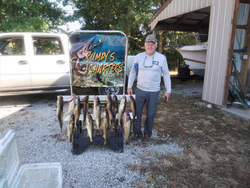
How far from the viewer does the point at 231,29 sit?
18.2 ft

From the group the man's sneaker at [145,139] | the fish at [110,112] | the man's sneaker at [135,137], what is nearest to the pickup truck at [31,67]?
the man's sneaker at [135,137]

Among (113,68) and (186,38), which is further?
(186,38)

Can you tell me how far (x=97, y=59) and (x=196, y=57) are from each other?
6578 mm

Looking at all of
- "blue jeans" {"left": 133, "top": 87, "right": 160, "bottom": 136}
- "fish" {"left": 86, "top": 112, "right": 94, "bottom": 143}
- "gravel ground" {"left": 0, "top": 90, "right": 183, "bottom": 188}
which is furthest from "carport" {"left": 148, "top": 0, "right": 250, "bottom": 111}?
"fish" {"left": 86, "top": 112, "right": 94, "bottom": 143}

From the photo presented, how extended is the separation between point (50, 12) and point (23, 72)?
1075 cm

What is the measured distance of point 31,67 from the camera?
600 cm

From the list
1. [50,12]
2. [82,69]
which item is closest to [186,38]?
[50,12]

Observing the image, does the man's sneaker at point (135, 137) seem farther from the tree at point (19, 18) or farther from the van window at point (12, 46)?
the tree at point (19, 18)

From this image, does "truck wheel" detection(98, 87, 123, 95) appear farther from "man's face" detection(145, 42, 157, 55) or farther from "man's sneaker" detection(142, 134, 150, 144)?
"man's face" detection(145, 42, 157, 55)

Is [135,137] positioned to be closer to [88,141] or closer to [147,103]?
[147,103]

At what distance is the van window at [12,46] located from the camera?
19.8ft

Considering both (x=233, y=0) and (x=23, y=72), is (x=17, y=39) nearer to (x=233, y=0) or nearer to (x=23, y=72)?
(x=23, y=72)

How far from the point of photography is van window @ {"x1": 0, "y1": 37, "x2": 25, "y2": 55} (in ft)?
19.8

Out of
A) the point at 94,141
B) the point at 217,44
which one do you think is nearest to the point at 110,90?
the point at 94,141
